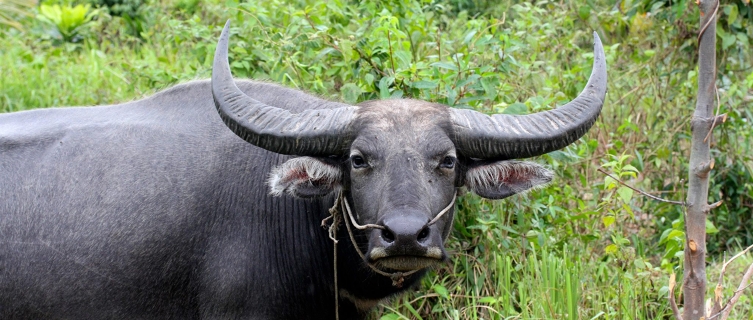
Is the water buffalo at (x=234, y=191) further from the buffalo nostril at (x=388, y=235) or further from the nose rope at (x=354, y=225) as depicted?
the buffalo nostril at (x=388, y=235)

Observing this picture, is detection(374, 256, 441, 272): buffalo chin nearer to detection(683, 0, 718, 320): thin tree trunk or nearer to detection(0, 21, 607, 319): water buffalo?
detection(0, 21, 607, 319): water buffalo

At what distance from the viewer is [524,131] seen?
→ 3.83 m

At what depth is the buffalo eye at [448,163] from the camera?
3.77 meters

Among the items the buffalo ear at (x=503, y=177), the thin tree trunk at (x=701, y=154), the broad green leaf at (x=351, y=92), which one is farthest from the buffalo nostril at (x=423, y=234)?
the broad green leaf at (x=351, y=92)

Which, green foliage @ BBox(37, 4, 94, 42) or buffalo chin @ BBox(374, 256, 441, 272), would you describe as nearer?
buffalo chin @ BBox(374, 256, 441, 272)

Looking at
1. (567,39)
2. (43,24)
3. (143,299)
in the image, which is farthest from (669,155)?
(43,24)

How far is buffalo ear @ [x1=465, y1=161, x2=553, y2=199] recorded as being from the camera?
12.8 ft

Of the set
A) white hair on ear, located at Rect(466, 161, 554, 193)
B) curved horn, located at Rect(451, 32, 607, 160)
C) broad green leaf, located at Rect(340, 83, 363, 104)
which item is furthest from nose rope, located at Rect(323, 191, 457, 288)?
broad green leaf, located at Rect(340, 83, 363, 104)

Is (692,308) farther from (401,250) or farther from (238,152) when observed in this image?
(238,152)

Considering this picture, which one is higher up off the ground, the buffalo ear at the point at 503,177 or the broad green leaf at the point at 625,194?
the buffalo ear at the point at 503,177

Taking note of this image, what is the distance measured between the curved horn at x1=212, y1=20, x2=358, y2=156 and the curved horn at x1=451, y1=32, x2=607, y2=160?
501 mm

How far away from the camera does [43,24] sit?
9.53 m

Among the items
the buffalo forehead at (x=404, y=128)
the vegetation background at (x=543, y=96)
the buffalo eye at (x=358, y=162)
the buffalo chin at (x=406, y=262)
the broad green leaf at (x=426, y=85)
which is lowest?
the vegetation background at (x=543, y=96)

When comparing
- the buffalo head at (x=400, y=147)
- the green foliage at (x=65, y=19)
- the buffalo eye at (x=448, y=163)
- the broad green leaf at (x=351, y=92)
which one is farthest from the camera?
the green foliage at (x=65, y=19)
